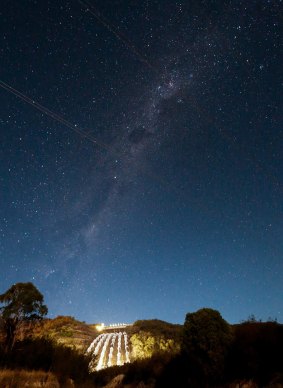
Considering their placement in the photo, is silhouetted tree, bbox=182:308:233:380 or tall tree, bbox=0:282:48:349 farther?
tall tree, bbox=0:282:48:349

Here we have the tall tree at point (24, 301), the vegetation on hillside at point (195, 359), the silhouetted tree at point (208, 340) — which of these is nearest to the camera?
the vegetation on hillside at point (195, 359)

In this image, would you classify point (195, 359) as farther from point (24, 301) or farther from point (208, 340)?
point (24, 301)

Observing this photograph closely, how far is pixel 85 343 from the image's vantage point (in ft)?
104

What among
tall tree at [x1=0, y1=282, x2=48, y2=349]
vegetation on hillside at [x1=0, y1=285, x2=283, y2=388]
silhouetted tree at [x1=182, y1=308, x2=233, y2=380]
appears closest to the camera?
vegetation on hillside at [x1=0, y1=285, x2=283, y2=388]

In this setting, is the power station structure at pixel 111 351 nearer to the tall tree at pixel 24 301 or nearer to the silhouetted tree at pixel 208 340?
the tall tree at pixel 24 301

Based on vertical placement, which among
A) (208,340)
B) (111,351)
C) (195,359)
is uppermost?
(111,351)

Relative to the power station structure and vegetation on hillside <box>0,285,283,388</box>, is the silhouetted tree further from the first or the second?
the power station structure

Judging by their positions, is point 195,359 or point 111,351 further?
point 111,351

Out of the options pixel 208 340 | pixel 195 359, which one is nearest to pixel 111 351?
pixel 195 359

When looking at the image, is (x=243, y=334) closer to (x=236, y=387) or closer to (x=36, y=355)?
(x=236, y=387)

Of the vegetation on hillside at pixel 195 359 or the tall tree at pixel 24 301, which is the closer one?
the vegetation on hillside at pixel 195 359

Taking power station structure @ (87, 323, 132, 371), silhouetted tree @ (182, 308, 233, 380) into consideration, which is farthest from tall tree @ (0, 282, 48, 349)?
silhouetted tree @ (182, 308, 233, 380)

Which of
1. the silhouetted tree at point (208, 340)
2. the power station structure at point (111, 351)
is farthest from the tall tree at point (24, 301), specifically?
the silhouetted tree at point (208, 340)

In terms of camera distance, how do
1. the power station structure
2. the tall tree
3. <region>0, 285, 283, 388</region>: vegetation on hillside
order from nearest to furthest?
<region>0, 285, 283, 388</region>: vegetation on hillside → the tall tree → the power station structure
